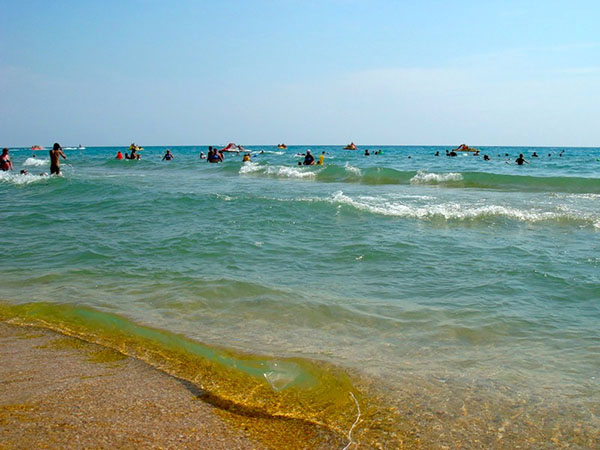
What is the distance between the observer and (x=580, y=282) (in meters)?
6.71

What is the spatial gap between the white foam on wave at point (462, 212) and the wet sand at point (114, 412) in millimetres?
9494

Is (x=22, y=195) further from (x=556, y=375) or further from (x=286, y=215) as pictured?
(x=556, y=375)

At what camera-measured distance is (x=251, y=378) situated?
3992 millimetres

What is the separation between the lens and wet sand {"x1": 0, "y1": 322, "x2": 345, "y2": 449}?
116 inches

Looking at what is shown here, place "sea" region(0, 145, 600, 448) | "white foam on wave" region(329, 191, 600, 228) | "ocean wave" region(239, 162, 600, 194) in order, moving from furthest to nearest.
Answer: "ocean wave" region(239, 162, 600, 194), "white foam on wave" region(329, 191, 600, 228), "sea" region(0, 145, 600, 448)

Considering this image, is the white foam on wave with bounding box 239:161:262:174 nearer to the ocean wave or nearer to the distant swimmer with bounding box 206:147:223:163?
the ocean wave

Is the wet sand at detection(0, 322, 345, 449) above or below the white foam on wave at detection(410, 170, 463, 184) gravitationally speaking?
below

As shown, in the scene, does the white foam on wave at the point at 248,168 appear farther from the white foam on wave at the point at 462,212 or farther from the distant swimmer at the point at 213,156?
the white foam on wave at the point at 462,212

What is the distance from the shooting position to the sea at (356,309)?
3.56m

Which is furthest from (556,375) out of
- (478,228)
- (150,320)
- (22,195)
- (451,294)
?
(22,195)

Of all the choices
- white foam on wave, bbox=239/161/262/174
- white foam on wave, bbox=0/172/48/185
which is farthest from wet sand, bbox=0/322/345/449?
white foam on wave, bbox=239/161/262/174

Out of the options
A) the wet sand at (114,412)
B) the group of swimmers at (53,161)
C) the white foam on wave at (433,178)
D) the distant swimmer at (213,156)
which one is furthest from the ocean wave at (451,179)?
the wet sand at (114,412)

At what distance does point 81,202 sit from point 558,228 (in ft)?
45.4

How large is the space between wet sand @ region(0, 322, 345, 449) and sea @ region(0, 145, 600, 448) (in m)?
0.23
